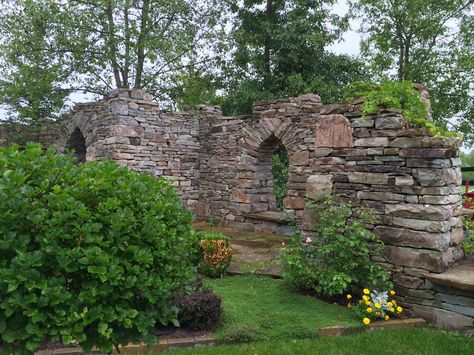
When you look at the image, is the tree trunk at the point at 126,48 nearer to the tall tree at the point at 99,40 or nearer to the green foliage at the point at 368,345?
the tall tree at the point at 99,40

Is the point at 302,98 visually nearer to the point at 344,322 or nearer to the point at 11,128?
the point at 344,322

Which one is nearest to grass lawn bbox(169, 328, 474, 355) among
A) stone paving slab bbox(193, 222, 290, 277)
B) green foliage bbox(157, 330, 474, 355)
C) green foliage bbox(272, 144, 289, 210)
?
green foliage bbox(157, 330, 474, 355)

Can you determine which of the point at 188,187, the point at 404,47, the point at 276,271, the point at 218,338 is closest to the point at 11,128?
the point at 188,187

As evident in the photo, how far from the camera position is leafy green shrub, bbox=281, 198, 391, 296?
170 inches

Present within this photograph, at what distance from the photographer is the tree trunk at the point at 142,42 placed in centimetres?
1266

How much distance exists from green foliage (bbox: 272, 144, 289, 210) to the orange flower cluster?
14.2 feet

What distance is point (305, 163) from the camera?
8000 millimetres

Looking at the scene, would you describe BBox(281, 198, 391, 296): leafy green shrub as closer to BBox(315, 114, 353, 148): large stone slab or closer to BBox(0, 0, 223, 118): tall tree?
BBox(315, 114, 353, 148): large stone slab

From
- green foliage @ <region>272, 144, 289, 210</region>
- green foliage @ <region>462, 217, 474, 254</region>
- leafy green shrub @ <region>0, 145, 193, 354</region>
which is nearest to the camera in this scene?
leafy green shrub @ <region>0, 145, 193, 354</region>

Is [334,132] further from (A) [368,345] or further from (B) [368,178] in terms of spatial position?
(A) [368,345]

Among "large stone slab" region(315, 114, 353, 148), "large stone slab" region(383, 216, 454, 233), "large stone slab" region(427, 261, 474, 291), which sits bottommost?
"large stone slab" region(427, 261, 474, 291)

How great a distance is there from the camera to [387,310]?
4.20 m

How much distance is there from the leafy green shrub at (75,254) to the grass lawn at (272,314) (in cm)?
164

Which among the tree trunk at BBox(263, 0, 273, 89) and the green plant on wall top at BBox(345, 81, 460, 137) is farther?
the tree trunk at BBox(263, 0, 273, 89)
